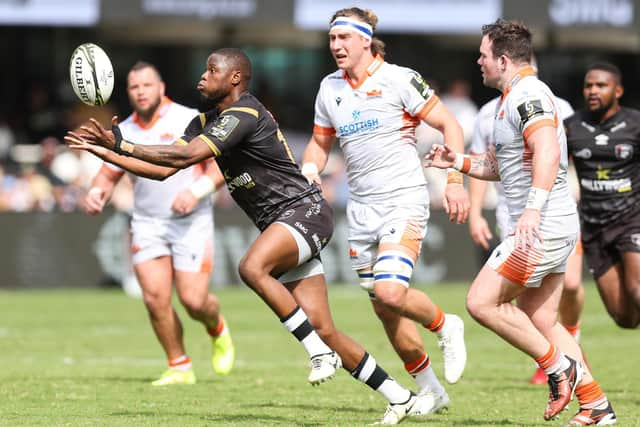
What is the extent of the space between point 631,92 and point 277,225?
20.3m

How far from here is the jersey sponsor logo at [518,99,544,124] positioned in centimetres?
793

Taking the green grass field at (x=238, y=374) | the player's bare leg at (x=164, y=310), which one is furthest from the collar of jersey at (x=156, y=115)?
the green grass field at (x=238, y=374)

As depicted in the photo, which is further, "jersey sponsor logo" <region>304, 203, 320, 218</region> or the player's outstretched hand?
"jersey sponsor logo" <region>304, 203, 320, 218</region>

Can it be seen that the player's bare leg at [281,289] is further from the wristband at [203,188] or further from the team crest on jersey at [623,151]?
the team crest on jersey at [623,151]

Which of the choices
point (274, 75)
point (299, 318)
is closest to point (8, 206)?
point (274, 75)

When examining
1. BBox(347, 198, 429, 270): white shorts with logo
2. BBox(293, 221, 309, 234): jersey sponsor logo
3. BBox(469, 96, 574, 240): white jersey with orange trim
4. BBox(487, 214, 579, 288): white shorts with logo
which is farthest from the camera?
BBox(469, 96, 574, 240): white jersey with orange trim

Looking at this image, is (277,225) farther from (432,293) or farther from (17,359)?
(432,293)

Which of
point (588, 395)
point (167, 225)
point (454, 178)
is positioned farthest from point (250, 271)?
point (167, 225)

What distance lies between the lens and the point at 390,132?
9070 mm

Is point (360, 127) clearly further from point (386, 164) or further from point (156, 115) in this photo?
point (156, 115)

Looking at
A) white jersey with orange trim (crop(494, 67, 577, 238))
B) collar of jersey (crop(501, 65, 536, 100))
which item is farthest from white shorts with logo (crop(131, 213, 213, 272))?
collar of jersey (crop(501, 65, 536, 100))

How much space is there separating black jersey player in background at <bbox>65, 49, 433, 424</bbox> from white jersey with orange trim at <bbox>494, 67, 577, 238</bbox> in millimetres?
1303

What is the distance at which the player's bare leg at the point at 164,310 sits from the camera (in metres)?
11.1

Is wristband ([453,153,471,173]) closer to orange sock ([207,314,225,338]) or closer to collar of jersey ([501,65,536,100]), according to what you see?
collar of jersey ([501,65,536,100])
